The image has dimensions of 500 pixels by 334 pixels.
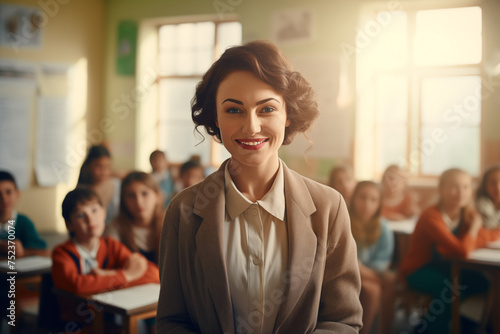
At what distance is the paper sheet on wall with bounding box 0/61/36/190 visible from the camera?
1595mm

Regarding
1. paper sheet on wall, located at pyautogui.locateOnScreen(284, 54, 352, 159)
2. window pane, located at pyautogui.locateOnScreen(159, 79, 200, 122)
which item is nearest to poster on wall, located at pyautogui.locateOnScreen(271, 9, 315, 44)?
paper sheet on wall, located at pyautogui.locateOnScreen(284, 54, 352, 159)

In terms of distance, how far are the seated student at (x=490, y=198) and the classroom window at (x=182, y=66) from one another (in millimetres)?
1468

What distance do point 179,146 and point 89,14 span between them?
0.59 metres

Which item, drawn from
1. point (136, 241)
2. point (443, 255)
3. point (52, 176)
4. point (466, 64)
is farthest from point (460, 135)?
point (52, 176)

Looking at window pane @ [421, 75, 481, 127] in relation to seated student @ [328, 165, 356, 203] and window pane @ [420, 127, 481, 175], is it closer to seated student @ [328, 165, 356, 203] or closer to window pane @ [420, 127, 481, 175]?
window pane @ [420, 127, 481, 175]

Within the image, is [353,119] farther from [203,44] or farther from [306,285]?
[306,285]

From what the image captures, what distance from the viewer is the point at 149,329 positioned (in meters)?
1.47

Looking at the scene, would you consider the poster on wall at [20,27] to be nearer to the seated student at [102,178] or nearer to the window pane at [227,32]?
the seated student at [102,178]

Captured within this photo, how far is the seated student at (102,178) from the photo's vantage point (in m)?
1.64

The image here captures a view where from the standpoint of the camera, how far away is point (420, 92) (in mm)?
2400

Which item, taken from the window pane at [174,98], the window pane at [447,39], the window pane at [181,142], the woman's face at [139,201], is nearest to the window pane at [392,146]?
the window pane at [447,39]

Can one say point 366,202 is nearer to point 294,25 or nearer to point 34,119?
point 294,25

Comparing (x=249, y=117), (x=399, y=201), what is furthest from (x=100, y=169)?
(x=399, y=201)

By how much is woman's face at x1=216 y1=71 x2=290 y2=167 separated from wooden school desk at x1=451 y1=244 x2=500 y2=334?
150 centimetres
